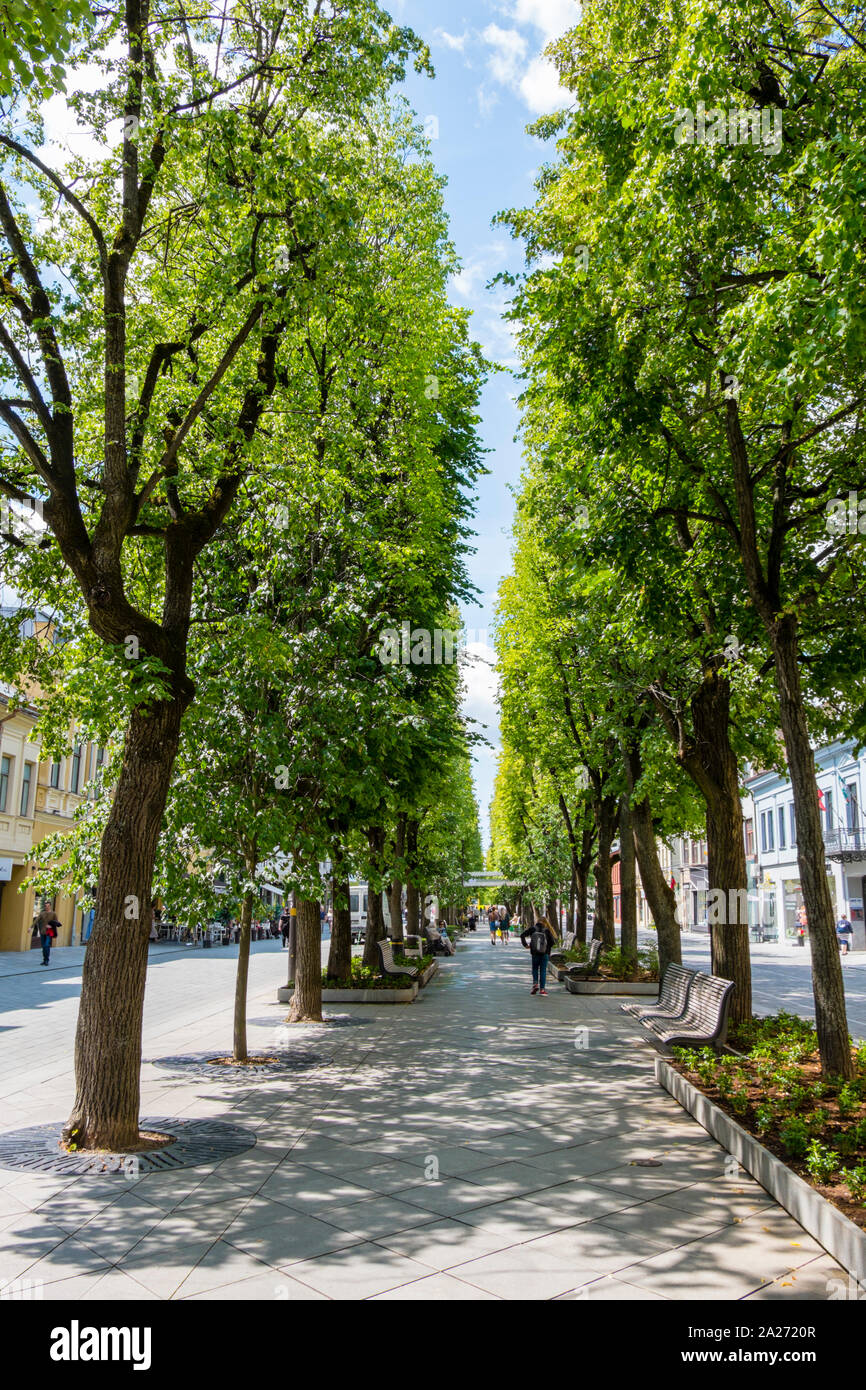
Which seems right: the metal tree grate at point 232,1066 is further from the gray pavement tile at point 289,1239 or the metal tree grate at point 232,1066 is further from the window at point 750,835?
the window at point 750,835

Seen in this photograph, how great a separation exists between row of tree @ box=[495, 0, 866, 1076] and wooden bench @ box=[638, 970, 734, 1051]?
2.14ft

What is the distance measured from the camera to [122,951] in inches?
302

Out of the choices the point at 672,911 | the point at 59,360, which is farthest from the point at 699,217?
the point at 672,911

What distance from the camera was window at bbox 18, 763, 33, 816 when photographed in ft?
120

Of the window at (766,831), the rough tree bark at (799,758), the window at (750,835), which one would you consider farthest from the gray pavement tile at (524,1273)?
the window at (750,835)

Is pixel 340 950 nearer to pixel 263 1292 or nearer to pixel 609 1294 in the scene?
pixel 263 1292

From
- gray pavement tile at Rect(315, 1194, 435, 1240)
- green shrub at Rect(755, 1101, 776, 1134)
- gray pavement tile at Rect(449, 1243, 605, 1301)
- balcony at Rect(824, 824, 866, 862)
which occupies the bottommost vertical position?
gray pavement tile at Rect(315, 1194, 435, 1240)

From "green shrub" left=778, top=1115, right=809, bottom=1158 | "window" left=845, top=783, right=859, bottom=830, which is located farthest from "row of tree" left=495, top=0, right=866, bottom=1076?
"window" left=845, top=783, right=859, bottom=830

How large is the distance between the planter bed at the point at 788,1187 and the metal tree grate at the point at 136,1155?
3639 millimetres

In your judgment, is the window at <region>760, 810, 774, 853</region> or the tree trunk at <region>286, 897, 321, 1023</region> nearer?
the tree trunk at <region>286, 897, 321, 1023</region>

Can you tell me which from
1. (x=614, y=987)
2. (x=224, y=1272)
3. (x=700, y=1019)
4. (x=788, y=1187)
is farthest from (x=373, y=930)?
(x=224, y=1272)

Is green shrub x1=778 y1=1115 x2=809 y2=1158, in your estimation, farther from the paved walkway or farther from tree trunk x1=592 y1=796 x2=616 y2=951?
tree trunk x1=592 y1=796 x2=616 y2=951

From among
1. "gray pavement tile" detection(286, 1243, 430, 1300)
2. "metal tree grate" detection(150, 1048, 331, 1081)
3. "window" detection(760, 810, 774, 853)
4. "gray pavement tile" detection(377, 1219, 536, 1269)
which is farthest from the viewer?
"window" detection(760, 810, 774, 853)

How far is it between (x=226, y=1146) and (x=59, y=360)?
6.28 m
